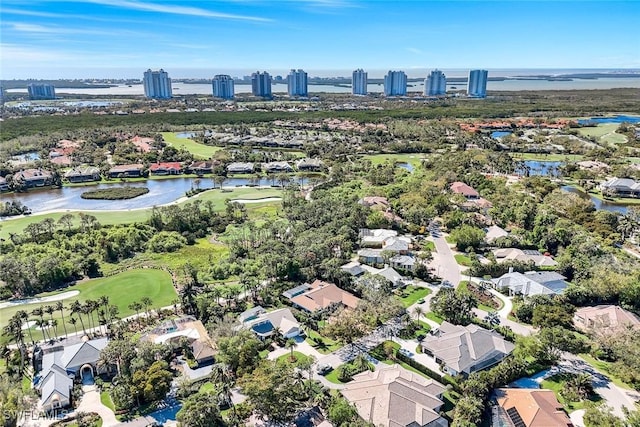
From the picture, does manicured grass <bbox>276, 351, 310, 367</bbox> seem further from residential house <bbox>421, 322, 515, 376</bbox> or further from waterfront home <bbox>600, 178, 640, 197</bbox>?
waterfront home <bbox>600, 178, 640, 197</bbox>

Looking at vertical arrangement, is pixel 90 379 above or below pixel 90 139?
below

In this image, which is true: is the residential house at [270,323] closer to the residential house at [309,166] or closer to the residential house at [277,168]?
the residential house at [277,168]

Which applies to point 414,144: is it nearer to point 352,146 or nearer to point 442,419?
point 352,146

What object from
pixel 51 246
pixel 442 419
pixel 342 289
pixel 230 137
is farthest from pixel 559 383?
pixel 230 137

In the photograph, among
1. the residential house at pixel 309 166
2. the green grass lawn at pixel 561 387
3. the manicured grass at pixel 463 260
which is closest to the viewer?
the green grass lawn at pixel 561 387

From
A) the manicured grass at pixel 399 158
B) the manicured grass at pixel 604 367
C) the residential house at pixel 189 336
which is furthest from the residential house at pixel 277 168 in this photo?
the manicured grass at pixel 604 367

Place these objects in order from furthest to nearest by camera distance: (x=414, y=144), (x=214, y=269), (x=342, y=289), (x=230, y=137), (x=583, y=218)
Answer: (x=230, y=137), (x=414, y=144), (x=583, y=218), (x=214, y=269), (x=342, y=289)
